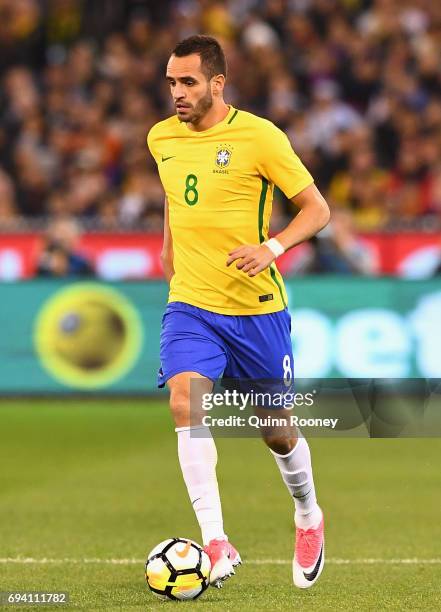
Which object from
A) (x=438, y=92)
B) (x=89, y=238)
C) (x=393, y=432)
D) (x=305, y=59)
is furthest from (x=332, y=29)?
(x=393, y=432)

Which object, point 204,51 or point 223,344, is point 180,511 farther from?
point 204,51

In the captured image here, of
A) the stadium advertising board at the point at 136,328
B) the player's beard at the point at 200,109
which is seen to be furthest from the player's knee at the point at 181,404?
the stadium advertising board at the point at 136,328

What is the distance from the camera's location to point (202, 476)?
633cm

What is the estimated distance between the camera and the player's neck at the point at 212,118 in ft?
21.6

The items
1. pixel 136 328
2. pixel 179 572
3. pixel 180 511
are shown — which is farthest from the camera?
pixel 136 328

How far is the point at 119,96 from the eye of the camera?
1900 cm

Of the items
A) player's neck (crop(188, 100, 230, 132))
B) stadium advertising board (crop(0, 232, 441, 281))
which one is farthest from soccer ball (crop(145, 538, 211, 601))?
stadium advertising board (crop(0, 232, 441, 281))

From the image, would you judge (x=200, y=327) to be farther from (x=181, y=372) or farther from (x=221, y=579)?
(x=221, y=579)

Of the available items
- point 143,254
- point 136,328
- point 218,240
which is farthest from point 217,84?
point 143,254

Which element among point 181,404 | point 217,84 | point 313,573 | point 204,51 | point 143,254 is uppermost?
point 204,51

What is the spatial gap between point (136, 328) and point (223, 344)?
801 cm

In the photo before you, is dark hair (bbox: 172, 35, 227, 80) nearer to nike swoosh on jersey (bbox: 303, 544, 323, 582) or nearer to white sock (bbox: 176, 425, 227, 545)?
white sock (bbox: 176, 425, 227, 545)

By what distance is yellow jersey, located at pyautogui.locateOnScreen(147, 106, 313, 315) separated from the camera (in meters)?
6.50

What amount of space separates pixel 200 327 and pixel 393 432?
1.38m
